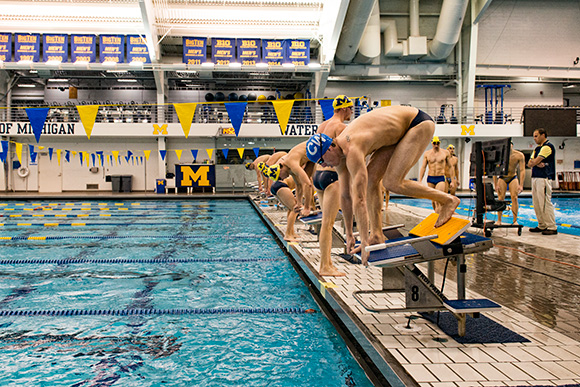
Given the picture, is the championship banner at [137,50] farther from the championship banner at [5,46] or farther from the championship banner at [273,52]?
the championship banner at [273,52]

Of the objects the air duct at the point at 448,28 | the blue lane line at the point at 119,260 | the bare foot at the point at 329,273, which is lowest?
the blue lane line at the point at 119,260

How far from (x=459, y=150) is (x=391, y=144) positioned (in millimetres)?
18623

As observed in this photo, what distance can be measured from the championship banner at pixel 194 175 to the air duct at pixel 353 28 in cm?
724

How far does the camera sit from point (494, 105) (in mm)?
21844

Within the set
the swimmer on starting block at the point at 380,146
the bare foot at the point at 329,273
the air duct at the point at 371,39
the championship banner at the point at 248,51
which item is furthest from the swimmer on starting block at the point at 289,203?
the air duct at the point at 371,39

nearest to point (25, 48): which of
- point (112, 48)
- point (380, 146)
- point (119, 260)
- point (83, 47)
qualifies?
point (83, 47)

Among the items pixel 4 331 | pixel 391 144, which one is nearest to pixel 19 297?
pixel 4 331

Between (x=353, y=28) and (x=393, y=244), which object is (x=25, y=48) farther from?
(x=393, y=244)

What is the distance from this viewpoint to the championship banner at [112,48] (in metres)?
17.8

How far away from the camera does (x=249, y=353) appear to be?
2.76m

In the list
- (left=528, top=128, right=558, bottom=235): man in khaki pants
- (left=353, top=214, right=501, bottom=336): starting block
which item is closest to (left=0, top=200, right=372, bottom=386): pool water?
(left=353, top=214, right=501, bottom=336): starting block

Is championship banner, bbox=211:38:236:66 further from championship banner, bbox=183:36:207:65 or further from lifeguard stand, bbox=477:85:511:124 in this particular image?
lifeguard stand, bbox=477:85:511:124

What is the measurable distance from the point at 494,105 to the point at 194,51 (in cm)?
1443

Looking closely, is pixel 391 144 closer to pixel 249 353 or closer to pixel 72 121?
pixel 249 353
